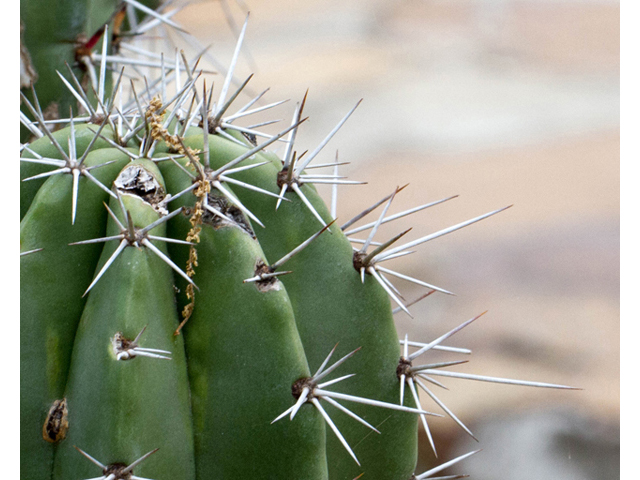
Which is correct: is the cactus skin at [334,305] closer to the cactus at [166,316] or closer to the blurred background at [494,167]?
the cactus at [166,316]

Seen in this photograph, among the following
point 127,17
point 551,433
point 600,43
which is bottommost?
point 551,433

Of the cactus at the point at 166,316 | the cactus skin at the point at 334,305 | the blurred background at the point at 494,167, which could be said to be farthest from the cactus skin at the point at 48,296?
the blurred background at the point at 494,167

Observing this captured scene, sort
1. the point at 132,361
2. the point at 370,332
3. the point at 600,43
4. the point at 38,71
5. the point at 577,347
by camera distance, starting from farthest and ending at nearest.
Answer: the point at 600,43 < the point at 577,347 < the point at 38,71 < the point at 370,332 < the point at 132,361

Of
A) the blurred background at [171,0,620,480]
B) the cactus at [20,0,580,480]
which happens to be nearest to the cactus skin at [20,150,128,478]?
the cactus at [20,0,580,480]

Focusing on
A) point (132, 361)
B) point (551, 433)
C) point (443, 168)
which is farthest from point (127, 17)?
point (551, 433)

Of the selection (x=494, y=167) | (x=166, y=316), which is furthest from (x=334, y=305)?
(x=494, y=167)

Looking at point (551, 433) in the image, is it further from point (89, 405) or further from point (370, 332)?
point (89, 405)

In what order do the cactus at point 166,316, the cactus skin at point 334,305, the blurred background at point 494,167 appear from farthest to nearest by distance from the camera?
the blurred background at point 494,167, the cactus skin at point 334,305, the cactus at point 166,316

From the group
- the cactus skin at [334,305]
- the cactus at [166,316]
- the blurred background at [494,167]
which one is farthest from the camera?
the blurred background at [494,167]

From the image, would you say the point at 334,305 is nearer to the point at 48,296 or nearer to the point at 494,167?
the point at 48,296
